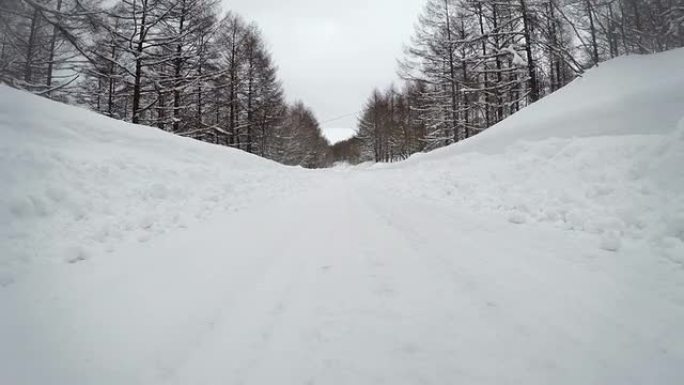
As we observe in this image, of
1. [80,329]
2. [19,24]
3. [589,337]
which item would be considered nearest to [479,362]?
[589,337]

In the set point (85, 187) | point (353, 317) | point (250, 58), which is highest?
point (250, 58)

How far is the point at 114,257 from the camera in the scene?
3.28 m

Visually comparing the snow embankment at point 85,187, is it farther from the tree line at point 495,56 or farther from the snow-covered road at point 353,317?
the tree line at point 495,56

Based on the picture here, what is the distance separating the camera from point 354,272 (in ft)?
9.64

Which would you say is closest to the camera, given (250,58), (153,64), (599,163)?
(599,163)

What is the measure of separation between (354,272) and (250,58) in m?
25.5

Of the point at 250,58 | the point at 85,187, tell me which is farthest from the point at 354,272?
the point at 250,58

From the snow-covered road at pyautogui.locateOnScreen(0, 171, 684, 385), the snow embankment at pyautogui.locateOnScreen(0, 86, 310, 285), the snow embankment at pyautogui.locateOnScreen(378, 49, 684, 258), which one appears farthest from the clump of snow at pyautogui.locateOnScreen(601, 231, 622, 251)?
the snow embankment at pyautogui.locateOnScreen(0, 86, 310, 285)

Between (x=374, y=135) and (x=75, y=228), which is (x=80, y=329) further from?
(x=374, y=135)

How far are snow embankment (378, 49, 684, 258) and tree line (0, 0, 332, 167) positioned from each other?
8220 mm

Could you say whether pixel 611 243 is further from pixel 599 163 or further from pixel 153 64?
pixel 153 64

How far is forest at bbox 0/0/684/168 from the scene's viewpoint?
21.9 feet

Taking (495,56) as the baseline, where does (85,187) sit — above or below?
below

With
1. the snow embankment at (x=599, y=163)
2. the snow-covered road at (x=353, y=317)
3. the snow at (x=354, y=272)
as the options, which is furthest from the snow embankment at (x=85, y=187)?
the snow embankment at (x=599, y=163)
